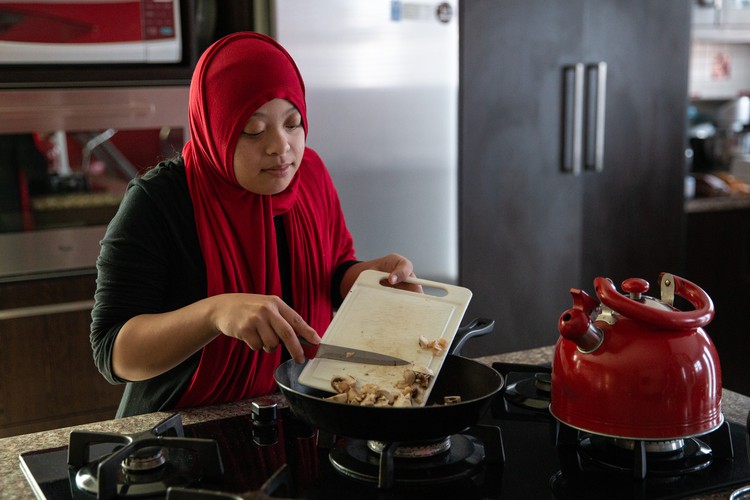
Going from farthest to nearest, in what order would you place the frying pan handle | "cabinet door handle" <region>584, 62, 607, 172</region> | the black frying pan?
"cabinet door handle" <region>584, 62, 607, 172</region>, the frying pan handle, the black frying pan

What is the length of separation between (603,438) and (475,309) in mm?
1798

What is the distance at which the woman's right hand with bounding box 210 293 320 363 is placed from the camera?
3.55 feet

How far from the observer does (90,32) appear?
226 cm

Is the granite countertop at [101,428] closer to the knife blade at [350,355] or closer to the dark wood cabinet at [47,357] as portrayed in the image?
the knife blade at [350,355]

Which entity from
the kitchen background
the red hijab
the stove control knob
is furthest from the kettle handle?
the kitchen background

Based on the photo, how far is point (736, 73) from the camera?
4.14 m

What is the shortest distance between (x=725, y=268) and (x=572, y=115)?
100 cm

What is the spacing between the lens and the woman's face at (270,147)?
1340 mm

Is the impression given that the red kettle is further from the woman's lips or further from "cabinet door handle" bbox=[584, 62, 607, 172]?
"cabinet door handle" bbox=[584, 62, 607, 172]

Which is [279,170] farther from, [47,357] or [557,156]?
[557,156]

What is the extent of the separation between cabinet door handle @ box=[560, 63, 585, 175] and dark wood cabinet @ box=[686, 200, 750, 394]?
67cm

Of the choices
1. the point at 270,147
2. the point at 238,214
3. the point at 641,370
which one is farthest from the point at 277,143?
the point at 641,370

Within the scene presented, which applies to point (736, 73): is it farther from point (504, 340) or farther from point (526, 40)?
point (504, 340)

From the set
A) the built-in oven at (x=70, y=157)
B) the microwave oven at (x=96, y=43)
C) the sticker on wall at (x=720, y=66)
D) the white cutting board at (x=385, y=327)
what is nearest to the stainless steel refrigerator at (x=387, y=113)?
the microwave oven at (x=96, y=43)
